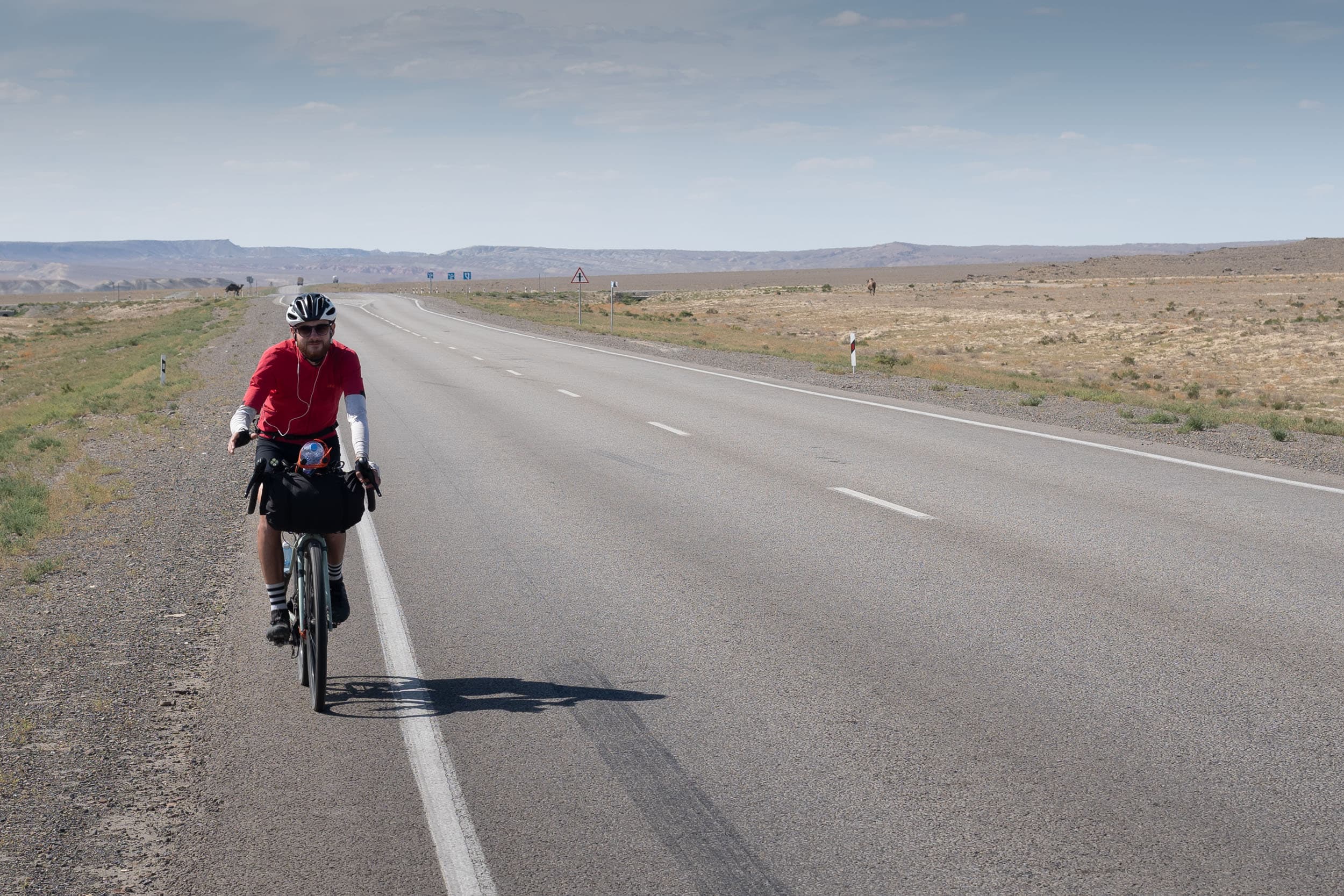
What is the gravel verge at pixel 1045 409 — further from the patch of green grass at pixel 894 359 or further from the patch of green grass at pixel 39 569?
the patch of green grass at pixel 39 569

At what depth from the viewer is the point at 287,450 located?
6.23m

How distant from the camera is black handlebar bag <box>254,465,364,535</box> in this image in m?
5.75

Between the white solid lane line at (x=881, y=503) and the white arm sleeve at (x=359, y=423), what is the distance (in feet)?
18.3

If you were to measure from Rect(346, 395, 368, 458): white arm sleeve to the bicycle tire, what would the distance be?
53 centimetres

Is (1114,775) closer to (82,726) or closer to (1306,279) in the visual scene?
(82,726)

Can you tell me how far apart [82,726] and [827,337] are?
47.8 m

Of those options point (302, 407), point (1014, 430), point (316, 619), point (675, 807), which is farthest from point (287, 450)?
point (1014, 430)

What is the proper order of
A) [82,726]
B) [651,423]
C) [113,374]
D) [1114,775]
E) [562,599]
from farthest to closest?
1. [113,374]
2. [651,423]
3. [562,599]
4. [82,726]
5. [1114,775]

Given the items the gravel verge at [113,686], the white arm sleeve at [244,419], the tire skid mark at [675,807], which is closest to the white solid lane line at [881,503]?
the tire skid mark at [675,807]

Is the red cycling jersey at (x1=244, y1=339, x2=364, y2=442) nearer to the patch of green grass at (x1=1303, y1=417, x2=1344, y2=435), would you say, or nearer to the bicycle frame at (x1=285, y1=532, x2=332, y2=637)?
the bicycle frame at (x1=285, y1=532, x2=332, y2=637)

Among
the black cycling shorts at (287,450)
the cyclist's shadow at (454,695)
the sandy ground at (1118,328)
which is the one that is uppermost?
the black cycling shorts at (287,450)

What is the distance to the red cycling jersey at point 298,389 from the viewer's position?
6.09m

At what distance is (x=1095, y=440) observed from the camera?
51.1 ft

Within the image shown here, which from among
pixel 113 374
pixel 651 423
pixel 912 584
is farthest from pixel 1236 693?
pixel 113 374
